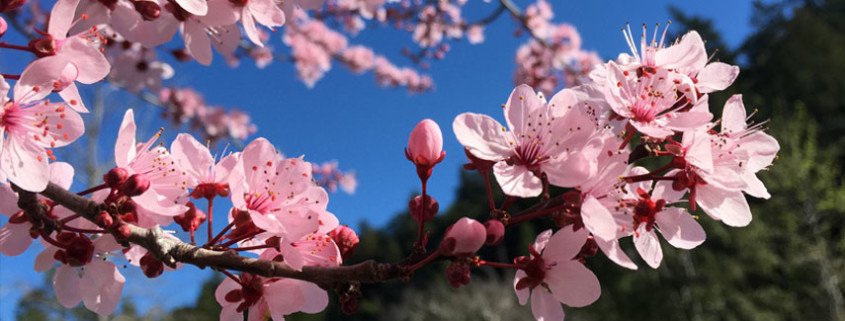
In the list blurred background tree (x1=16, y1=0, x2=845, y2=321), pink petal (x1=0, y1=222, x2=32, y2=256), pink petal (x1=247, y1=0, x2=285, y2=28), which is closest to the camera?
pink petal (x1=0, y1=222, x2=32, y2=256)

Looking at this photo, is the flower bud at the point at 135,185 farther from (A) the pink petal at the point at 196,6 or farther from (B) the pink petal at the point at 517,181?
(B) the pink petal at the point at 517,181

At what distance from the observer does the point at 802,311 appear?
10.4 metres

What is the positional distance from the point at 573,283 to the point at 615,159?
22 cm

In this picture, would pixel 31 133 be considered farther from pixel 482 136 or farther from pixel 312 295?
pixel 482 136

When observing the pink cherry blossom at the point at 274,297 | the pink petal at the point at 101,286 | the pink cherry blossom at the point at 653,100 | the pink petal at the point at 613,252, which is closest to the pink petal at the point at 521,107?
the pink cherry blossom at the point at 653,100

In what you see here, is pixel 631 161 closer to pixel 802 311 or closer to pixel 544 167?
pixel 544 167

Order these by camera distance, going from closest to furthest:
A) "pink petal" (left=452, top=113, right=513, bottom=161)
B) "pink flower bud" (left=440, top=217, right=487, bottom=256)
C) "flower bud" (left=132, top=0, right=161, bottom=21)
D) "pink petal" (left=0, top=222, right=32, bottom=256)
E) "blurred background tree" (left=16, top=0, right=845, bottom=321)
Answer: "pink flower bud" (left=440, top=217, right=487, bottom=256)
"pink petal" (left=452, top=113, right=513, bottom=161)
"pink petal" (left=0, top=222, right=32, bottom=256)
"flower bud" (left=132, top=0, right=161, bottom=21)
"blurred background tree" (left=16, top=0, right=845, bottom=321)

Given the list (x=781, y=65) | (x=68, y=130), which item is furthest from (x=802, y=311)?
(x=781, y=65)

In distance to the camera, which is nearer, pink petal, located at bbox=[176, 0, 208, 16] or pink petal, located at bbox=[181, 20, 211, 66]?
pink petal, located at bbox=[176, 0, 208, 16]

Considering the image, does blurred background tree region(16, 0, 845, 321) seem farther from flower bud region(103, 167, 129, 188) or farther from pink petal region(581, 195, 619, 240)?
flower bud region(103, 167, 129, 188)

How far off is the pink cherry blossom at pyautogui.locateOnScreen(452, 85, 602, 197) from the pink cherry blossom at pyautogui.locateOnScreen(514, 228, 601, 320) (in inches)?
4.8

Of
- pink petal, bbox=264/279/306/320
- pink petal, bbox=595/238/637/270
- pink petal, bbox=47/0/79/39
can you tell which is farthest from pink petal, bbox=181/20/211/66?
pink petal, bbox=595/238/637/270

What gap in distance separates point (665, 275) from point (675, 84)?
12535 mm

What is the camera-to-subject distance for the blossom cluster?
0.81m
